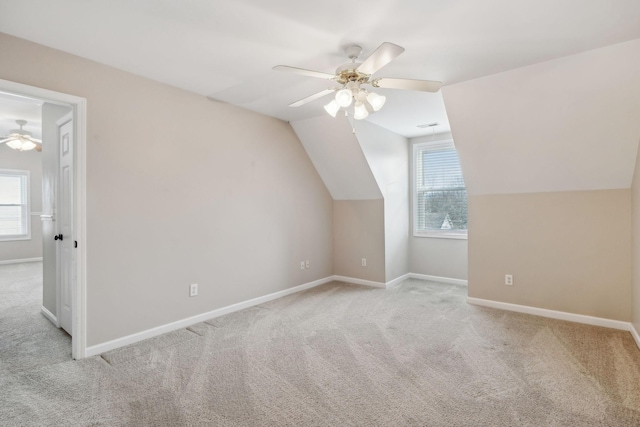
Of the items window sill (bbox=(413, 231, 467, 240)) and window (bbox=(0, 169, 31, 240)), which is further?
window (bbox=(0, 169, 31, 240))

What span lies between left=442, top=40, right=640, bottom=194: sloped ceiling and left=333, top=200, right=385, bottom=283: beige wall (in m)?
1.56

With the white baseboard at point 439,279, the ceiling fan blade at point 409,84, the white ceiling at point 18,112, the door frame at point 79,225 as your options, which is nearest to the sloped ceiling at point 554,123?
the ceiling fan blade at point 409,84

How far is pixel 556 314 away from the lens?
11.6 feet

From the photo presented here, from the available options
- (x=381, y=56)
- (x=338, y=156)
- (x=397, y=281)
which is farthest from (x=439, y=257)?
(x=381, y=56)

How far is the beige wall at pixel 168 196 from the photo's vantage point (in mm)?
2711

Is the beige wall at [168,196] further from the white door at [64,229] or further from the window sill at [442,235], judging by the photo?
the window sill at [442,235]

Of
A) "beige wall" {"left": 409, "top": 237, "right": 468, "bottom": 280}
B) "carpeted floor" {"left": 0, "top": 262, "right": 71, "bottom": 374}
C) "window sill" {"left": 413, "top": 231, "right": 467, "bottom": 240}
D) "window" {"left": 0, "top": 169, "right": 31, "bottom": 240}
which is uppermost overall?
"window" {"left": 0, "top": 169, "right": 31, "bottom": 240}

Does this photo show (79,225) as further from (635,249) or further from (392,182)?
(635,249)

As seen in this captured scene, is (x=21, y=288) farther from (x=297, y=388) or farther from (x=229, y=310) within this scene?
(x=297, y=388)

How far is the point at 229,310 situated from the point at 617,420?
3291 millimetres

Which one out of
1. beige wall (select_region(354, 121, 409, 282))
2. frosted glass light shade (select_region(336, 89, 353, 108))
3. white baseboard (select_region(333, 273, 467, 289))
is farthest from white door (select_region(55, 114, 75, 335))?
white baseboard (select_region(333, 273, 467, 289))

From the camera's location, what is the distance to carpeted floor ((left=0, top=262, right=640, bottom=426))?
76.2 inches

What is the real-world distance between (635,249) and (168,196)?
173 inches

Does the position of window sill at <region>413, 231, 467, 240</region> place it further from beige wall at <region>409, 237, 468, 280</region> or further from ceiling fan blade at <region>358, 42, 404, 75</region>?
ceiling fan blade at <region>358, 42, 404, 75</region>
